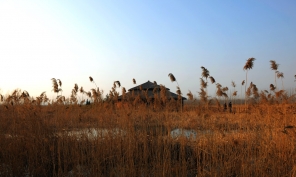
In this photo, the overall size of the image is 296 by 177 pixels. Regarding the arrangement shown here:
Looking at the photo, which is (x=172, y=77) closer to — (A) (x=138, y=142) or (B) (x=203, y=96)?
(B) (x=203, y=96)

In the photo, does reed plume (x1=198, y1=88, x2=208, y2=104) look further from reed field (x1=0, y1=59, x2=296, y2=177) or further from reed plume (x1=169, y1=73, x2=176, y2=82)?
reed plume (x1=169, y1=73, x2=176, y2=82)

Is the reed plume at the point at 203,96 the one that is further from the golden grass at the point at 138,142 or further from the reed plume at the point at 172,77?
the reed plume at the point at 172,77

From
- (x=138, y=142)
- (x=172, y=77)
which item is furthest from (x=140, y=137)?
(x=172, y=77)

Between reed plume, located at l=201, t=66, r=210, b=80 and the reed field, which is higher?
reed plume, located at l=201, t=66, r=210, b=80

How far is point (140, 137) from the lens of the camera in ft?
17.8

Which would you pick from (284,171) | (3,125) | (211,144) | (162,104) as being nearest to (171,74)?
(162,104)

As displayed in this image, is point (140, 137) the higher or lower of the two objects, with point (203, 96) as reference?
lower

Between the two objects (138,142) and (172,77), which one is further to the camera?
(172,77)

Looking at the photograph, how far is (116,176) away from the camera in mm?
4453

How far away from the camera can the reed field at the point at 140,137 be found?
15.0ft

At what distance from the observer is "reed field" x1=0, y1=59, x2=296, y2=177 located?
15.0 ft

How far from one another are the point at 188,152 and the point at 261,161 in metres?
1.81

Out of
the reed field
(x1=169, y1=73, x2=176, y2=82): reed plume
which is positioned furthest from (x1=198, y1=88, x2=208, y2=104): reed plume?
(x1=169, y1=73, x2=176, y2=82): reed plume

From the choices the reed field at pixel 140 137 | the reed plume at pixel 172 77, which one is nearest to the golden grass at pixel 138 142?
the reed field at pixel 140 137
